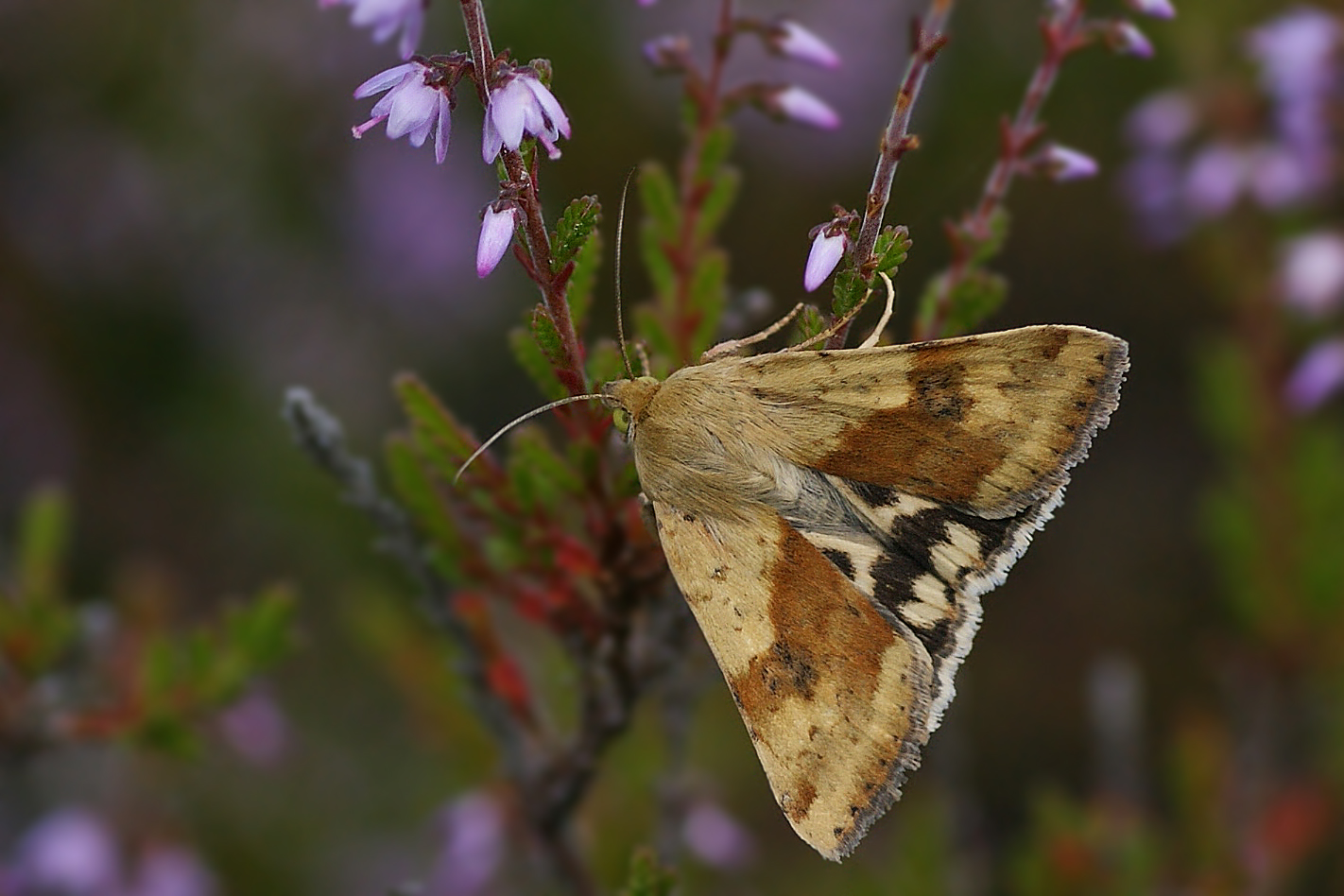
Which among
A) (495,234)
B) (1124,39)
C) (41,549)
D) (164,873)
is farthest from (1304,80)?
(164,873)

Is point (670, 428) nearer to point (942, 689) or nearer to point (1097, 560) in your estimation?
point (942, 689)

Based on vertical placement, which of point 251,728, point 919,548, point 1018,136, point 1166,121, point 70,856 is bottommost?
point 70,856

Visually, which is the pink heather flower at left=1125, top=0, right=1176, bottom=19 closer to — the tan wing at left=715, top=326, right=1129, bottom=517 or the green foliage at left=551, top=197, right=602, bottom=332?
the tan wing at left=715, top=326, right=1129, bottom=517

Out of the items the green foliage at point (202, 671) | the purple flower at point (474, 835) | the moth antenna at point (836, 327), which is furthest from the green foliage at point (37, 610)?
the moth antenna at point (836, 327)

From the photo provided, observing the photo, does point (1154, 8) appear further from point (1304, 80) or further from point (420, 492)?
point (1304, 80)

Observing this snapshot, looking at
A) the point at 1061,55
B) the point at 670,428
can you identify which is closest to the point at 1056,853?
the point at 670,428

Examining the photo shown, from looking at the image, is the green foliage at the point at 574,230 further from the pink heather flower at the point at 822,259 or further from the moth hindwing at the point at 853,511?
the moth hindwing at the point at 853,511
